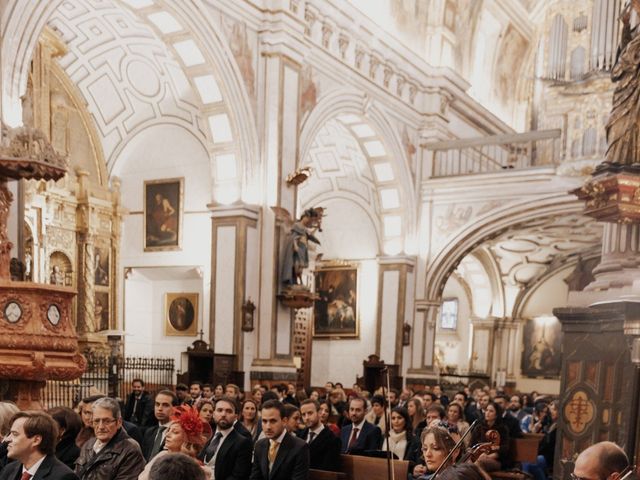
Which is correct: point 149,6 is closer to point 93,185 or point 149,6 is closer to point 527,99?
point 93,185

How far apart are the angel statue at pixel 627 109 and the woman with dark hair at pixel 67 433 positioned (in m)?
5.19

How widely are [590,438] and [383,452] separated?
1787mm

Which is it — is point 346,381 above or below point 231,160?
below

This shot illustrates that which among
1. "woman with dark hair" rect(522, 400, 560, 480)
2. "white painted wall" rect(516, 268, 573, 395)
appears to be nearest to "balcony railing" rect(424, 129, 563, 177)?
"white painted wall" rect(516, 268, 573, 395)

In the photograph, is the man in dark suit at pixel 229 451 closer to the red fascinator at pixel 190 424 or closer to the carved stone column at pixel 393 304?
the red fascinator at pixel 190 424

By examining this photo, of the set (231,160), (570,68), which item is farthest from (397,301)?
(570,68)

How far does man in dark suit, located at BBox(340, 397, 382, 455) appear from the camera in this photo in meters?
7.45

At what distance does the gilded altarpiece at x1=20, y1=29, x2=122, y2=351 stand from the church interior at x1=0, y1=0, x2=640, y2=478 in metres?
0.04

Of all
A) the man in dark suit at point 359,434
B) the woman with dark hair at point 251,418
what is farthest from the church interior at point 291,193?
the woman with dark hair at point 251,418

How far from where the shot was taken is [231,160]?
13.7 m

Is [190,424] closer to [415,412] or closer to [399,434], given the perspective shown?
[399,434]

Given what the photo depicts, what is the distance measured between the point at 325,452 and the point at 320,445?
0.07 metres

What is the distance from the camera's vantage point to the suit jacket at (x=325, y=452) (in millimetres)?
6578

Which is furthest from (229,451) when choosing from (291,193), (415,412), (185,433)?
(291,193)
